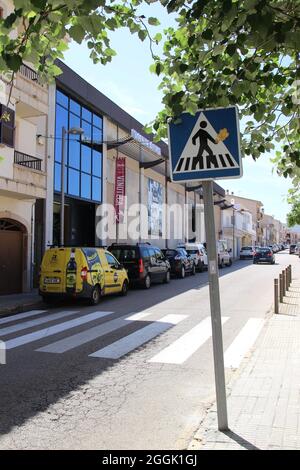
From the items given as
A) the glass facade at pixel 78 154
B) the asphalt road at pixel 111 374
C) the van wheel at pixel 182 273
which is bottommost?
the asphalt road at pixel 111 374

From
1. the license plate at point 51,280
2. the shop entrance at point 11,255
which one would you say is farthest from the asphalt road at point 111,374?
the shop entrance at point 11,255

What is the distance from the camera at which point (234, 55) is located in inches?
164

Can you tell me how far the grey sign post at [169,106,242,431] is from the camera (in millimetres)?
4332

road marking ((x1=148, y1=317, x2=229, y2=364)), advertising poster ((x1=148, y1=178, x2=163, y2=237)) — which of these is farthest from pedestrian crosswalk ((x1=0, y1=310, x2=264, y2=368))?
advertising poster ((x1=148, y1=178, x2=163, y2=237))

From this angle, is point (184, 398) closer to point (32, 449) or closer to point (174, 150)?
point (32, 449)

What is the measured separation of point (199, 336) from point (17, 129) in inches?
460

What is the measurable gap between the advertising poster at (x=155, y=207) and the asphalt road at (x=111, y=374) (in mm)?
21342

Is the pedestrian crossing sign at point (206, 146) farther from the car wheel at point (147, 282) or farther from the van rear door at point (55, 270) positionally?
the car wheel at point (147, 282)

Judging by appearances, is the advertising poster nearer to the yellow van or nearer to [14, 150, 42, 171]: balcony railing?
[14, 150, 42, 171]: balcony railing

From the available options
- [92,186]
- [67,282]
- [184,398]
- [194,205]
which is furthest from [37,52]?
[194,205]

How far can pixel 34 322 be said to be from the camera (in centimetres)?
1147

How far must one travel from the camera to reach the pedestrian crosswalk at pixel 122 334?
8242mm

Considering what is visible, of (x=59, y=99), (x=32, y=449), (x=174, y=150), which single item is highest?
(x=59, y=99)

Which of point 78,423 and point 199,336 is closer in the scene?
point 78,423
